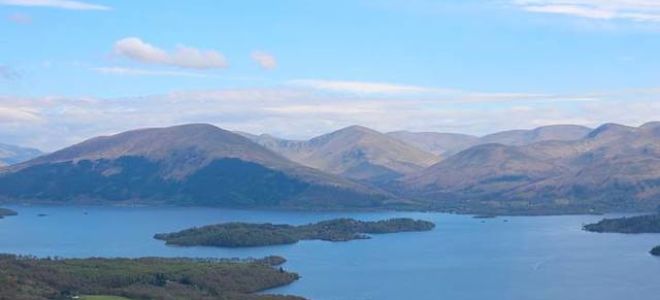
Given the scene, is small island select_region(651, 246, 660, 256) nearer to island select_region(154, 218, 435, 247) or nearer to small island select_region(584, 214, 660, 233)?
small island select_region(584, 214, 660, 233)

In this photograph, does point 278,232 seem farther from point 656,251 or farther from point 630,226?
point 630,226

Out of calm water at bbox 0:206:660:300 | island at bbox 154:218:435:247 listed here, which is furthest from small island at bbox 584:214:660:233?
island at bbox 154:218:435:247

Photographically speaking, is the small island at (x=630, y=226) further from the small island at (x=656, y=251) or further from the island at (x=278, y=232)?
the small island at (x=656, y=251)

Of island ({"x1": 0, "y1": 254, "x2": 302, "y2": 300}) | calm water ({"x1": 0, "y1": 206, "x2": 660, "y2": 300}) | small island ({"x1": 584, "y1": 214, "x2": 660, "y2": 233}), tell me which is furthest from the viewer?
small island ({"x1": 584, "y1": 214, "x2": 660, "y2": 233})

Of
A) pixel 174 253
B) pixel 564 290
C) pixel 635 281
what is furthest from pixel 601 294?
pixel 174 253

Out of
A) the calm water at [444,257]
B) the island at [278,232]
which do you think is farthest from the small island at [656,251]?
the island at [278,232]

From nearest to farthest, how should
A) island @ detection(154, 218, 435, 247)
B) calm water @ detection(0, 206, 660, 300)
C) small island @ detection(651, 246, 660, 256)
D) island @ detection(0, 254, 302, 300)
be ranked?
island @ detection(0, 254, 302, 300) < calm water @ detection(0, 206, 660, 300) < small island @ detection(651, 246, 660, 256) < island @ detection(154, 218, 435, 247)

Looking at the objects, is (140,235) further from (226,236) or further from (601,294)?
(601,294)
